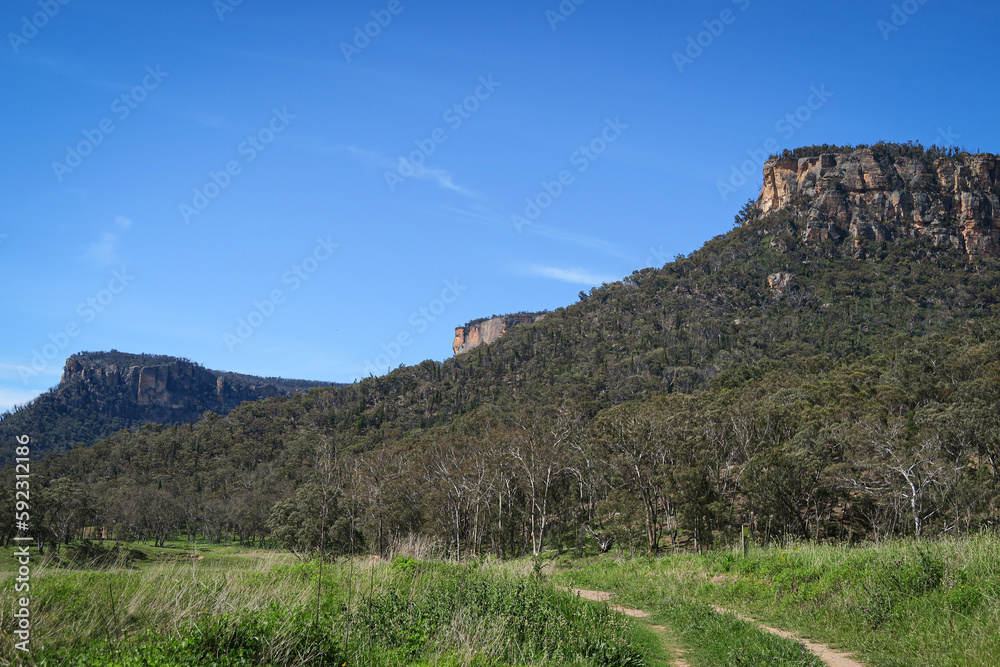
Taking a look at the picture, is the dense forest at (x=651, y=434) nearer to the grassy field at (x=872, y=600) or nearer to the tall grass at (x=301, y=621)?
the tall grass at (x=301, y=621)

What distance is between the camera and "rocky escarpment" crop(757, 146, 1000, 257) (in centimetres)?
12850

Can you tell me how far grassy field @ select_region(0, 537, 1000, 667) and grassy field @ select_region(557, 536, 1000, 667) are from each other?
0.03 metres

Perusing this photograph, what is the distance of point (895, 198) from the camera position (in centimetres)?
13562

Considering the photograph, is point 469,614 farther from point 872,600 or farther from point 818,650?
point 872,600

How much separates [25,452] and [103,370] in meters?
216

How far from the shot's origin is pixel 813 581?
419 inches

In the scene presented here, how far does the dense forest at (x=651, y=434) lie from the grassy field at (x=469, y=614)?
148 cm

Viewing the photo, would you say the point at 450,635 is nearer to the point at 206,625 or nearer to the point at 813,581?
the point at 206,625

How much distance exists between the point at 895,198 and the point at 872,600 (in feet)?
503

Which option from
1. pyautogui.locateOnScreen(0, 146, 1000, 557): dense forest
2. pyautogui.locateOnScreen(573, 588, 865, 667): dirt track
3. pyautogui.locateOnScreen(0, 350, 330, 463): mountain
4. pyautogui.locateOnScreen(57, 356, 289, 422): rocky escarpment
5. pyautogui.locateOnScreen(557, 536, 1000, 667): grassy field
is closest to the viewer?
pyautogui.locateOnScreen(557, 536, 1000, 667): grassy field

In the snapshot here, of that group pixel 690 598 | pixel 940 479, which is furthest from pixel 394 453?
pixel 690 598

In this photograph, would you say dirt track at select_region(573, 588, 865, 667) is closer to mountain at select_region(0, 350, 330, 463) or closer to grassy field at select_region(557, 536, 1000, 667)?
grassy field at select_region(557, 536, 1000, 667)

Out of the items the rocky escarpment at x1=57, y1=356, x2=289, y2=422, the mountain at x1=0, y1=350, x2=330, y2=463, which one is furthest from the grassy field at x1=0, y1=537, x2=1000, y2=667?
the rocky escarpment at x1=57, y1=356, x2=289, y2=422

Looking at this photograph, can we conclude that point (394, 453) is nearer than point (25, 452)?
No
